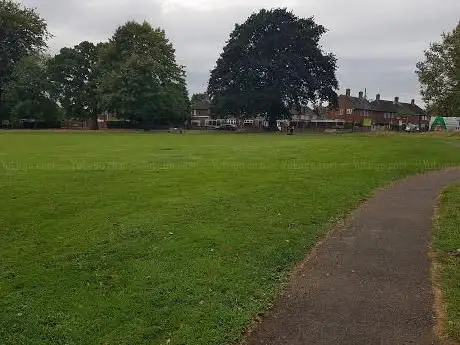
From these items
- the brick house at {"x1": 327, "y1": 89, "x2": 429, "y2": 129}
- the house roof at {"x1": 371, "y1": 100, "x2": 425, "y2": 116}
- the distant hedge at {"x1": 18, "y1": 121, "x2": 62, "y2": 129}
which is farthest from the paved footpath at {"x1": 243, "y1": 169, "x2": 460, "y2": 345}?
the house roof at {"x1": 371, "y1": 100, "x2": 425, "y2": 116}

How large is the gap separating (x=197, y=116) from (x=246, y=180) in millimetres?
130239

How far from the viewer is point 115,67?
79812 millimetres

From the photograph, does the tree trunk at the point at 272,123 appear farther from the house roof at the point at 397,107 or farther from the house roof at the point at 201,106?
the house roof at the point at 397,107

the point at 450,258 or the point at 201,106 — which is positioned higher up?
the point at 201,106

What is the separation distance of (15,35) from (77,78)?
36.9 feet

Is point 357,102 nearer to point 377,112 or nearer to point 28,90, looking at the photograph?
point 377,112

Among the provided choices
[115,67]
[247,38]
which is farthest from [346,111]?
[115,67]

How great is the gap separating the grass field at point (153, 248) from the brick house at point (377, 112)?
111 meters

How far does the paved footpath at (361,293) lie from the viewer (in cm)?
535

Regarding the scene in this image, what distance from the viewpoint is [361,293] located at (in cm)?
651

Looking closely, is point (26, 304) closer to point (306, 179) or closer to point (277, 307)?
point (277, 307)

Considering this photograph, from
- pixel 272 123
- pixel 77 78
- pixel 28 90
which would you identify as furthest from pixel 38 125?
pixel 272 123

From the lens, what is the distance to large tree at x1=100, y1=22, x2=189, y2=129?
251 ft

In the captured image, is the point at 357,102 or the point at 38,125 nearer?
the point at 38,125
